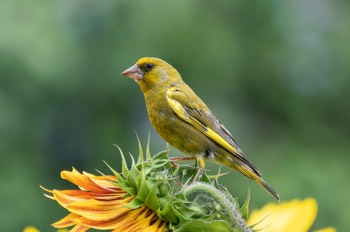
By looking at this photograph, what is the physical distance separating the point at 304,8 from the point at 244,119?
7.45 feet

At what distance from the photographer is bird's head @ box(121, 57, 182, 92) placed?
8.16ft

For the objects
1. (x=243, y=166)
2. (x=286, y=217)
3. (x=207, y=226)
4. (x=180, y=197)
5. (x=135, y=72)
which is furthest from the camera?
(x=243, y=166)

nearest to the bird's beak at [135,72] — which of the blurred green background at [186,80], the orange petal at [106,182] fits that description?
the orange petal at [106,182]

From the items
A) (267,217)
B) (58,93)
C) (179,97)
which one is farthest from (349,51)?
(267,217)

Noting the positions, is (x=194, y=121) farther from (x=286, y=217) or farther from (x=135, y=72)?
(x=286, y=217)

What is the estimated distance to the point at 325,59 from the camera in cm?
1091

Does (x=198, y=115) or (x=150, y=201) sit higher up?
(x=198, y=115)

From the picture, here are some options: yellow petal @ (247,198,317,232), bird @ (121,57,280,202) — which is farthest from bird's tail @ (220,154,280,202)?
yellow petal @ (247,198,317,232)

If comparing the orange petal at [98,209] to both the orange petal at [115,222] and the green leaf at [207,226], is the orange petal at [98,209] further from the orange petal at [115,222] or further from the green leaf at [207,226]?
the green leaf at [207,226]

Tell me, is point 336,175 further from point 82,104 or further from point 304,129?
point 82,104

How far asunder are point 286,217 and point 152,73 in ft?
2.62

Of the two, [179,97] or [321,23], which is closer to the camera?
[179,97]

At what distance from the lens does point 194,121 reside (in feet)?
9.17

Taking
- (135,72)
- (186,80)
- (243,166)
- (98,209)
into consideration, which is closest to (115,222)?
(98,209)
